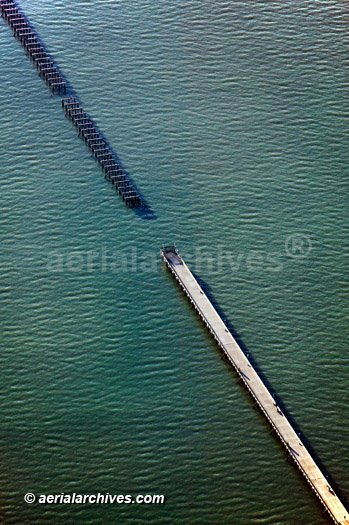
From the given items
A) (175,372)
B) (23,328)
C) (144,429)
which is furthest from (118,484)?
(23,328)

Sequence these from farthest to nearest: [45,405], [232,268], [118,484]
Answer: [232,268], [45,405], [118,484]

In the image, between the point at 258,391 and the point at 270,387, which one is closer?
the point at 258,391

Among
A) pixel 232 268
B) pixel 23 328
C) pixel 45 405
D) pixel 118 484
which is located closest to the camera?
pixel 118 484

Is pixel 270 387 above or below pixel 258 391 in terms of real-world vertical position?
above

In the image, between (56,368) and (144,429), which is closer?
(144,429)

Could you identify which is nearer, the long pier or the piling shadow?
the long pier

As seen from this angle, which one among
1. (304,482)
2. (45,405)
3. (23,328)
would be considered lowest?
(304,482)

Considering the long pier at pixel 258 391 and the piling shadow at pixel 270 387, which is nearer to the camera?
the long pier at pixel 258 391

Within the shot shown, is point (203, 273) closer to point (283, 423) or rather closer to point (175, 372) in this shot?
point (175, 372)
